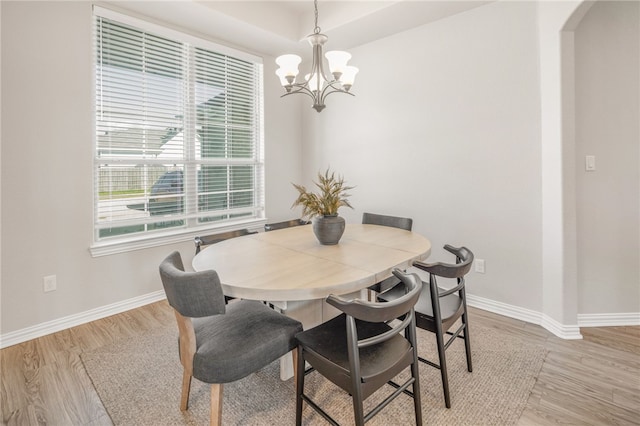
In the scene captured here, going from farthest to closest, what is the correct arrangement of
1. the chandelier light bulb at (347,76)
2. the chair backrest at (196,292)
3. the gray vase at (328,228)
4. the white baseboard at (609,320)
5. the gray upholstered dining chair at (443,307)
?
the white baseboard at (609,320)
the chandelier light bulb at (347,76)
the gray vase at (328,228)
the gray upholstered dining chair at (443,307)
the chair backrest at (196,292)

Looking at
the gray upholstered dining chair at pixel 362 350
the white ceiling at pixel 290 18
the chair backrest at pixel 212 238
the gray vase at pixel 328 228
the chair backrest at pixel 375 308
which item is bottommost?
the gray upholstered dining chair at pixel 362 350

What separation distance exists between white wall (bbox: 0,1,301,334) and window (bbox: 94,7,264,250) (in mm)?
150

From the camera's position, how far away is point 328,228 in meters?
Result: 2.13

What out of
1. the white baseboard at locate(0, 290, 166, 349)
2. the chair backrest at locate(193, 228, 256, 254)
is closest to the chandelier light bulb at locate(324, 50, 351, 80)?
the chair backrest at locate(193, 228, 256, 254)

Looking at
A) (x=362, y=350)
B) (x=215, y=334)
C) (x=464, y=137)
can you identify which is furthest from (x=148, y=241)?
(x=464, y=137)

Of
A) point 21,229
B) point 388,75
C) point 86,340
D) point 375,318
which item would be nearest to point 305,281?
point 375,318

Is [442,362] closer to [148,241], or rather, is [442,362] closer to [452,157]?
[452,157]

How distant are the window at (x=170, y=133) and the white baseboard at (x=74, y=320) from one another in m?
0.58

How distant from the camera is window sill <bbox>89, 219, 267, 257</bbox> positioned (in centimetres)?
282

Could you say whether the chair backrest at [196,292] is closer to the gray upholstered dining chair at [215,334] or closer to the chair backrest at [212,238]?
the gray upholstered dining chair at [215,334]

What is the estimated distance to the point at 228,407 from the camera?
1.74 metres

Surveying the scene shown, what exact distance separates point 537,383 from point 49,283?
3.46m

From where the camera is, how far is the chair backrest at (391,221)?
8.87 feet

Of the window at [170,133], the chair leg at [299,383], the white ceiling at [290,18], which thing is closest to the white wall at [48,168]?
the window at [170,133]
